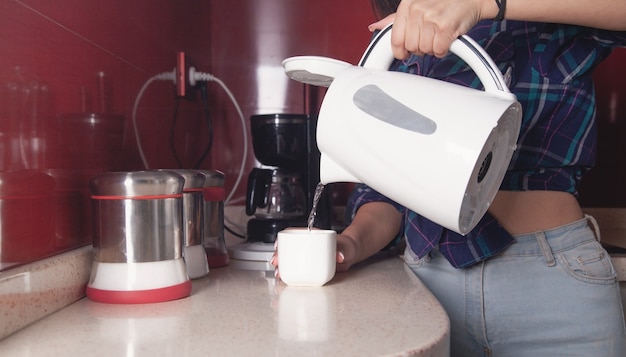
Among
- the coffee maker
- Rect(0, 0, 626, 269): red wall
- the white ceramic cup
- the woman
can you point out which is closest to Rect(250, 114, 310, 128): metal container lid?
the coffee maker

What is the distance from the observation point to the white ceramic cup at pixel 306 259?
31.1 inches

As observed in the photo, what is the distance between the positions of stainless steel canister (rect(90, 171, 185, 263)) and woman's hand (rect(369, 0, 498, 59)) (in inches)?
11.8

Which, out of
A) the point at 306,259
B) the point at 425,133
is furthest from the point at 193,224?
the point at 425,133

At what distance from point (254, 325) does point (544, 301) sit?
0.50 m

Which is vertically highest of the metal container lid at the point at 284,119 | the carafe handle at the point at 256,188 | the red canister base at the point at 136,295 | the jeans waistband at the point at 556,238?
the metal container lid at the point at 284,119

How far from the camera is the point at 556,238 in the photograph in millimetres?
892

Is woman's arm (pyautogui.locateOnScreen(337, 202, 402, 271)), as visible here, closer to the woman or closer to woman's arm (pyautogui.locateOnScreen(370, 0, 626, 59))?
the woman

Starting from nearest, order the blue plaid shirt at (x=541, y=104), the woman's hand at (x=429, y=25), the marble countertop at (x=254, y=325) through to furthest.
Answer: the marble countertop at (x=254, y=325) → the woman's hand at (x=429, y=25) → the blue plaid shirt at (x=541, y=104)

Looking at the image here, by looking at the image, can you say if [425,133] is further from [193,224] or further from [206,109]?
[206,109]

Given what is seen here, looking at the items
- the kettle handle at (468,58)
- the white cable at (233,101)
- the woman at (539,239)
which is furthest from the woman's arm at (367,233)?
the white cable at (233,101)

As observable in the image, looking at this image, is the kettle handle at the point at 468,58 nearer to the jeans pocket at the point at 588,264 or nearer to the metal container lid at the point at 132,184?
the metal container lid at the point at 132,184

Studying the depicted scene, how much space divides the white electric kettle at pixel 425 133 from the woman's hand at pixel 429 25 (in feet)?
0.05

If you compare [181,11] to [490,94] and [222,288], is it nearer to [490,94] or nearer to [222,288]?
[222,288]

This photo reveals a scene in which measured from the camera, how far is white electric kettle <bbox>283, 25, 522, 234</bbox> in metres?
Answer: 0.56
